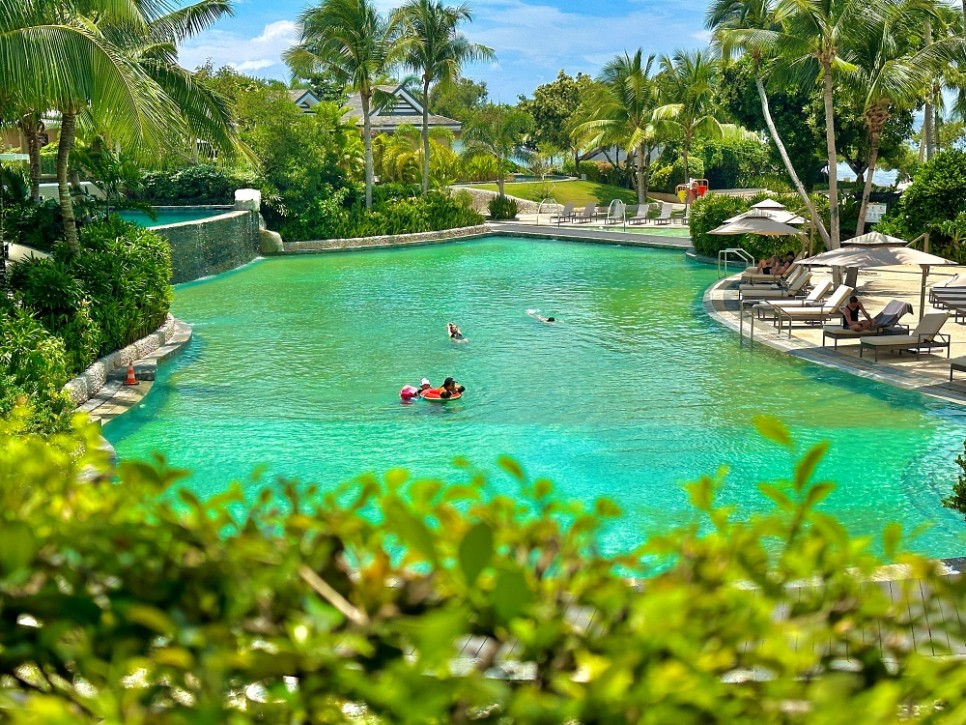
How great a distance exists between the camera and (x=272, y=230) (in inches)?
1414

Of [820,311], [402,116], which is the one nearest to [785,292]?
[820,311]

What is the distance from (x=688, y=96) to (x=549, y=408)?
118 ft

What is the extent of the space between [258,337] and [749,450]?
10.8 metres

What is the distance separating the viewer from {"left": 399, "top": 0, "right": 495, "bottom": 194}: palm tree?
3772 centimetres

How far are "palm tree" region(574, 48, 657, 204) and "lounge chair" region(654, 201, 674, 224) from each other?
1338mm

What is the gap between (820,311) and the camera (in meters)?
17.9

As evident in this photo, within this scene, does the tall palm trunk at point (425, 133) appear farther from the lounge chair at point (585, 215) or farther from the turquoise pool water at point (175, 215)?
the turquoise pool water at point (175, 215)

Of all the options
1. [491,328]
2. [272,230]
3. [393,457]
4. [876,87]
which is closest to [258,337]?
[491,328]

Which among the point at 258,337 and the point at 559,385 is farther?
the point at 258,337

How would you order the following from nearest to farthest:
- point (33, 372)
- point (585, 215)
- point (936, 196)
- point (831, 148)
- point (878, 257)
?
point (33, 372) → point (878, 257) → point (831, 148) → point (936, 196) → point (585, 215)

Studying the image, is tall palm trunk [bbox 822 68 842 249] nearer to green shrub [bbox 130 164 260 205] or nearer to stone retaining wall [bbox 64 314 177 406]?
stone retaining wall [bbox 64 314 177 406]

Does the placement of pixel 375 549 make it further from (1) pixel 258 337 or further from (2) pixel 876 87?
(2) pixel 876 87

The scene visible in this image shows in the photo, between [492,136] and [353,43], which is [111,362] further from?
[492,136]

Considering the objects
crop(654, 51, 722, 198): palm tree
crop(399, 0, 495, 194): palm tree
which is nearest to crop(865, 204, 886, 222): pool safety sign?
crop(399, 0, 495, 194): palm tree
